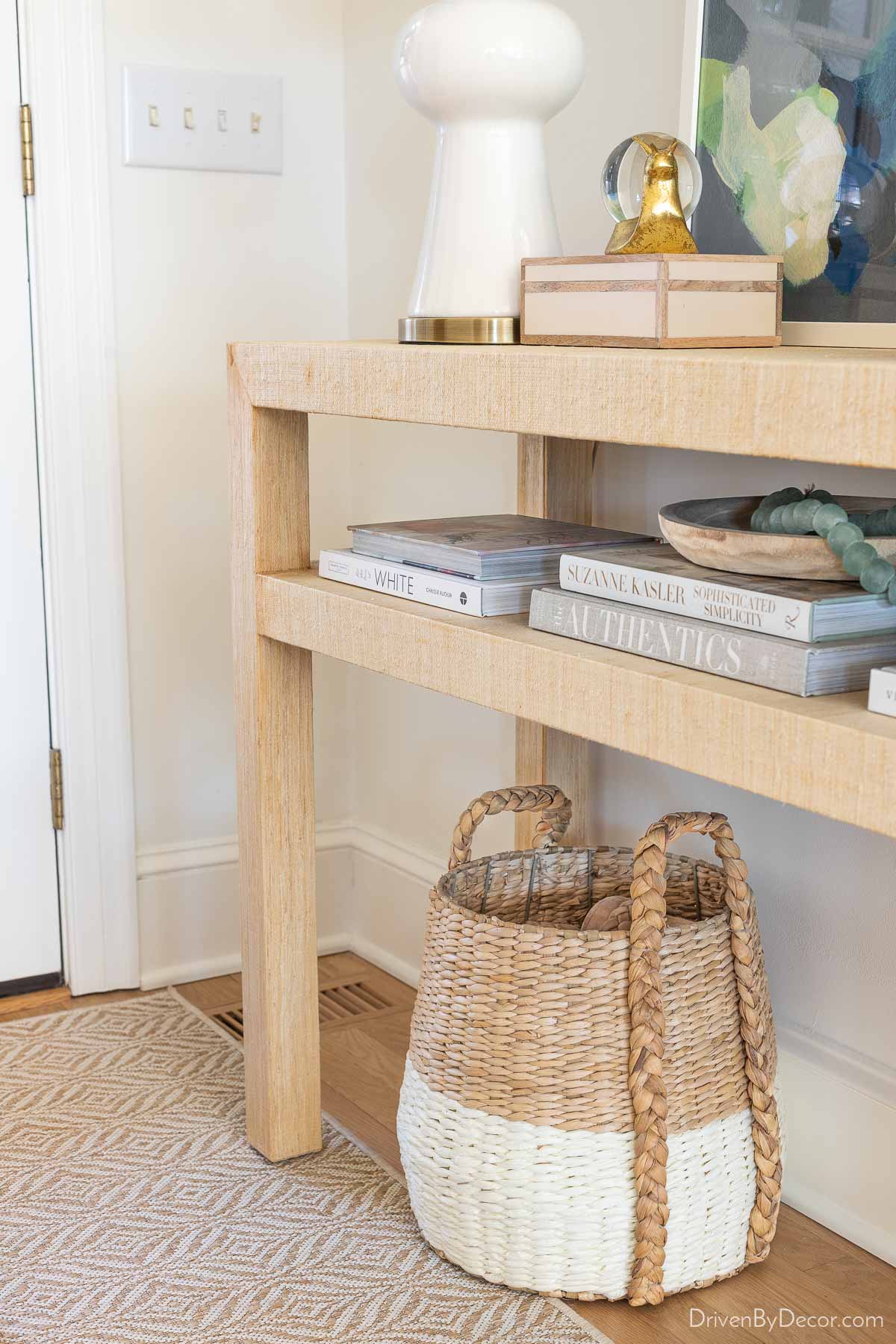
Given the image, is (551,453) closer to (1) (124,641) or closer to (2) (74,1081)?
(1) (124,641)

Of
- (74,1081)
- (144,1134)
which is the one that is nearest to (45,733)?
(74,1081)

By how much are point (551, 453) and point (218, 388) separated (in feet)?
2.03

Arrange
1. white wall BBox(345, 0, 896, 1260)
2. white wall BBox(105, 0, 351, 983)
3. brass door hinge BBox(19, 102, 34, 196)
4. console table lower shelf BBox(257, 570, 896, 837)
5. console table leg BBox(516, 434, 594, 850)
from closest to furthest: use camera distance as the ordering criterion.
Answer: console table lower shelf BBox(257, 570, 896, 837), white wall BBox(345, 0, 896, 1260), console table leg BBox(516, 434, 594, 850), brass door hinge BBox(19, 102, 34, 196), white wall BBox(105, 0, 351, 983)

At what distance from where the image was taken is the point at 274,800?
1442 mm

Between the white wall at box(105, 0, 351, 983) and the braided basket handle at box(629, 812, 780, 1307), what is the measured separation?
0.95 m

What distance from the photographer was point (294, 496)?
1408 mm

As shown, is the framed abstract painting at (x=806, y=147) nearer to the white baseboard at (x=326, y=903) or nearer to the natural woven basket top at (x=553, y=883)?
the natural woven basket top at (x=553, y=883)

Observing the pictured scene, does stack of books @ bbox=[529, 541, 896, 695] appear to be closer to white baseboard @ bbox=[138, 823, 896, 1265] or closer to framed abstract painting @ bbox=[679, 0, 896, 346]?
framed abstract painting @ bbox=[679, 0, 896, 346]

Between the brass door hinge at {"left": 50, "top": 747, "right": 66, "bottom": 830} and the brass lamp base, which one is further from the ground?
the brass lamp base

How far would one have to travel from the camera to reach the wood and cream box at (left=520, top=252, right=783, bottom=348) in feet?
3.51

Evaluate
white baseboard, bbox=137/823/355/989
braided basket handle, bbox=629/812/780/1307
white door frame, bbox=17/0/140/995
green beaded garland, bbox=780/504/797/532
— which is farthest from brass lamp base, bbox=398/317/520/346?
white baseboard, bbox=137/823/355/989

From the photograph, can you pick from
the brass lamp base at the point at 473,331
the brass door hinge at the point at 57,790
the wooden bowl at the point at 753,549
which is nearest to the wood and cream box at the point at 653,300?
the brass lamp base at the point at 473,331

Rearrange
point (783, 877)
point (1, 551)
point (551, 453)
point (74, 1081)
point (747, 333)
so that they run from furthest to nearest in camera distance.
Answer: point (1, 551), point (74, 1081), point (551, 453), point (783, 877), point (747, 333)

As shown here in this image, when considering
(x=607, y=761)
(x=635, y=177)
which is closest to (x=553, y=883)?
(x=607, y=761)
